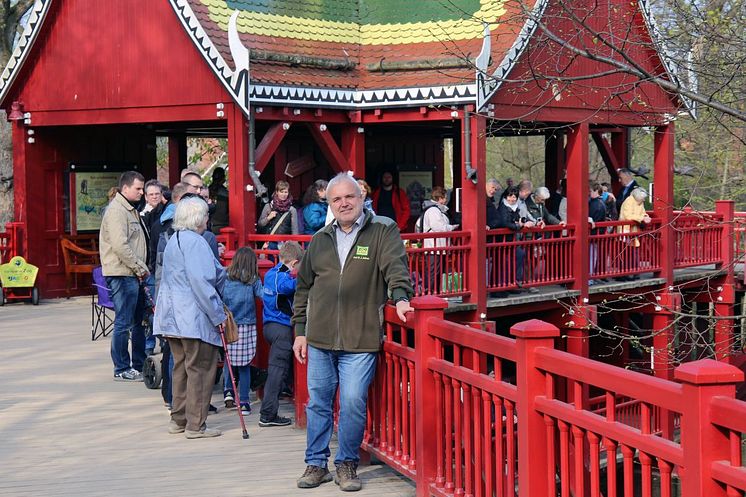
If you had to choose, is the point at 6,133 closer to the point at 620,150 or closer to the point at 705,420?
the point at 620,150

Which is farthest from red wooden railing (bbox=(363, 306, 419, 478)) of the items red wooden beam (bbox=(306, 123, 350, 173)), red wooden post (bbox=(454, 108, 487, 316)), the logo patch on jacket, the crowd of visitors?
red wooden beam (bbox=(306, 123, 350, 173))

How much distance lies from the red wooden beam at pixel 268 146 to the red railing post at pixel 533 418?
10297 millimetres

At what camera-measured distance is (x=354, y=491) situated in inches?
285

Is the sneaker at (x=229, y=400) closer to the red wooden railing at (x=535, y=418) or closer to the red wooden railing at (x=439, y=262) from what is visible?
the red wooden railing at (x=535, y=418)

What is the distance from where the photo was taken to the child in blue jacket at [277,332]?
9.16 meters

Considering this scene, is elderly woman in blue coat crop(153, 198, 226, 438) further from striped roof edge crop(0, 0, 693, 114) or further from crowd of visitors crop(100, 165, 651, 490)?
striped roof edge crop(0, 0, 693, 114)

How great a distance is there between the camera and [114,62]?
656 inches

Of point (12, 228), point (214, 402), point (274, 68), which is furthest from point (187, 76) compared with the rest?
point (214, 402)

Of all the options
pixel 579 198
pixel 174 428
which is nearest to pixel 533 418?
pixel 174 428

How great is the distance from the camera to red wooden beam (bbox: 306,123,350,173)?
54.2 ft

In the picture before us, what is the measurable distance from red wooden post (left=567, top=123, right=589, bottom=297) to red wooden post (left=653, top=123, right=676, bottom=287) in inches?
90.8

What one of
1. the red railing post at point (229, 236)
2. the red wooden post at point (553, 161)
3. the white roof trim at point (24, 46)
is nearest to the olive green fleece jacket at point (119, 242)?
the red railing post at point (229, 236)

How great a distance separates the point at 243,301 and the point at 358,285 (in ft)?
9.55

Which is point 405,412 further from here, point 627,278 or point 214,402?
point 627,278
